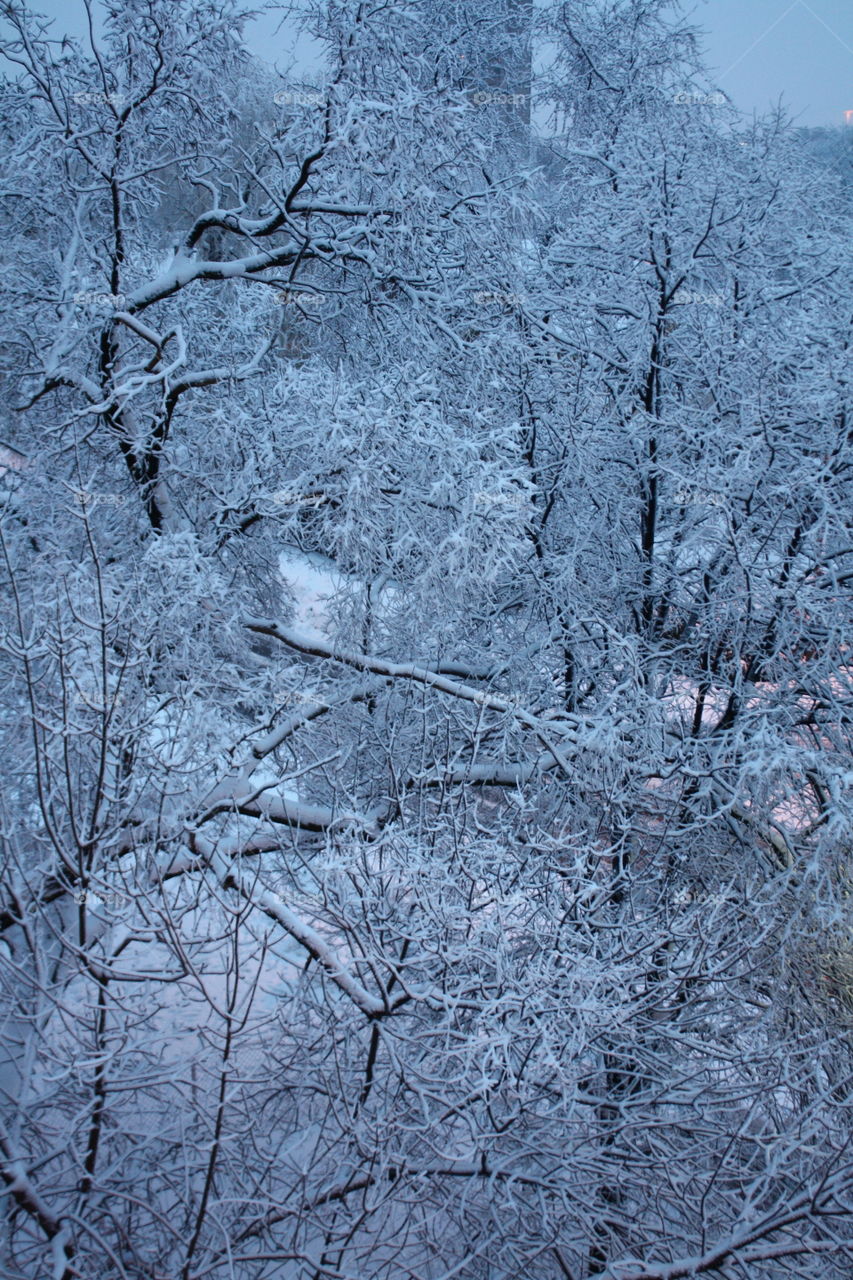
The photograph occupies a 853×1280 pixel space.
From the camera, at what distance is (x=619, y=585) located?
25.3 feet

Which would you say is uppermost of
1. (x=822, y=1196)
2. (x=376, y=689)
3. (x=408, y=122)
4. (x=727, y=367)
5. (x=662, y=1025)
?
(x=408, y=122)

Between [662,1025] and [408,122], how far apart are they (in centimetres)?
577

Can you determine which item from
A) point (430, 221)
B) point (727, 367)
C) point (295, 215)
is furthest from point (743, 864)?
point (295, 215)

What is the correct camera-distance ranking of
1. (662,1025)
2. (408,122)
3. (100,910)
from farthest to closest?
(408,122) < (662,1025) < (100,910)

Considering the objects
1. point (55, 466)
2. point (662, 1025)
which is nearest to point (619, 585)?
point (662, 1025)

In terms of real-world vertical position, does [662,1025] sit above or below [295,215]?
below

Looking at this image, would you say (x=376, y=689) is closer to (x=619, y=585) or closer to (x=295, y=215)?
(x=619, y=585)

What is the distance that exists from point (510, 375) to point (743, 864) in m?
4.35

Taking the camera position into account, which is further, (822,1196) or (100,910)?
(100,910)

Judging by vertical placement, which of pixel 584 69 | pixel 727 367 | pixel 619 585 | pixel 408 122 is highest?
pixel 584 69

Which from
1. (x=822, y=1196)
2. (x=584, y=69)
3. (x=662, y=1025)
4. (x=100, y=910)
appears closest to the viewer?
(x=822, y=1196)

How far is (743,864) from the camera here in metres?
6.26

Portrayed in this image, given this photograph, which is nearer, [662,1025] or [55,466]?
[662,1025]

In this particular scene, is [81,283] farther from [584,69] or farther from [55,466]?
[584,69]
